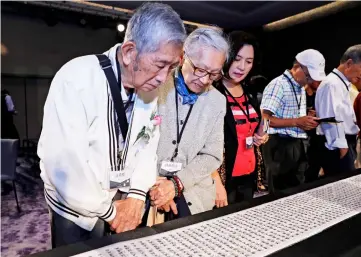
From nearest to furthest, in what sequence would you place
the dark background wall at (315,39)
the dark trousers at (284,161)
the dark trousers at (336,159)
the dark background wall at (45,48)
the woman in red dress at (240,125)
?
1. the woman in red dress at (240,125)
2. the dark trousers at (284,161)
3. the dark trousers at (336,159)
4. the dark background wall at (315,39)
5. the dark background wall at (45,48)

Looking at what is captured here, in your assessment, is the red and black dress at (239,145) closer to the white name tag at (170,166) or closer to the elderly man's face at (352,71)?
the white name tag at (170,166)

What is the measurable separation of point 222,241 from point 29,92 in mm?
6929

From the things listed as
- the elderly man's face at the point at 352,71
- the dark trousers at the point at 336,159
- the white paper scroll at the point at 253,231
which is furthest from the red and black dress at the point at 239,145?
the elderly man's face at the point at 352,71

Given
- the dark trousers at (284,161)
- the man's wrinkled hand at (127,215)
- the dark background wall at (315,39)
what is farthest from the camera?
the dark background wall at (315,39)

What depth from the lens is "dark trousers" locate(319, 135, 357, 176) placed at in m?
2.28

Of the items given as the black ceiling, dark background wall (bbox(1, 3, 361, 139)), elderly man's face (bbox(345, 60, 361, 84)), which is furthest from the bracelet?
dark background wall (bbox(1, 3, 361, 139))

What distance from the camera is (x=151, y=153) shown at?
3.38ft

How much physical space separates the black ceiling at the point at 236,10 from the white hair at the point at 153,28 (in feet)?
15.6

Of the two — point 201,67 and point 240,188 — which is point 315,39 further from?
point 201,67

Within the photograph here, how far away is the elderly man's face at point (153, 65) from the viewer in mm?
830

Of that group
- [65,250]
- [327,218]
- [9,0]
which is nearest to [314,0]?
[9,0]

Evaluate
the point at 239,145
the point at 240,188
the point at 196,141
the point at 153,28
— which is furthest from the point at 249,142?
the point at 153,28

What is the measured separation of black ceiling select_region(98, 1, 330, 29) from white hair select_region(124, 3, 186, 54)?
4.74m

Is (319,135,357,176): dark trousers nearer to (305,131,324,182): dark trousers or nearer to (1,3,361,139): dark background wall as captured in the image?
(305,131,324,182): dark trousers
